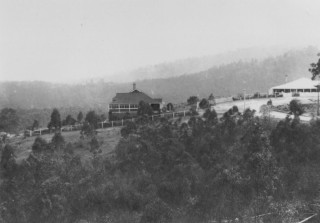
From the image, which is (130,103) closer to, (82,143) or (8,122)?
(8,122)

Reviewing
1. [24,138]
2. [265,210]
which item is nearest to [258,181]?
[265,210]

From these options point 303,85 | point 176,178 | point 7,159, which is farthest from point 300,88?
point 7,159

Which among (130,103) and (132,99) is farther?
(132,99)

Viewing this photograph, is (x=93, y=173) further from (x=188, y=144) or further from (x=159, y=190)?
(x=188, y=144)

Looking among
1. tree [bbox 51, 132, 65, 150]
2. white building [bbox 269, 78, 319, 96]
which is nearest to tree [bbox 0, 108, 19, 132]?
tree [bbox 51, 132, 65, 150]

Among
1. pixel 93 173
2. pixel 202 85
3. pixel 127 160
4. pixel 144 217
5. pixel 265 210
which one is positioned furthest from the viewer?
pixel 202 85

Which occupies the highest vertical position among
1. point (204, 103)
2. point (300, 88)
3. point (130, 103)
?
point (300, 88)

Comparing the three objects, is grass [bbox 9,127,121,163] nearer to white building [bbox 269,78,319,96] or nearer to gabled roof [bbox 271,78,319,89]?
white building [bbox 269,78,319,96]
